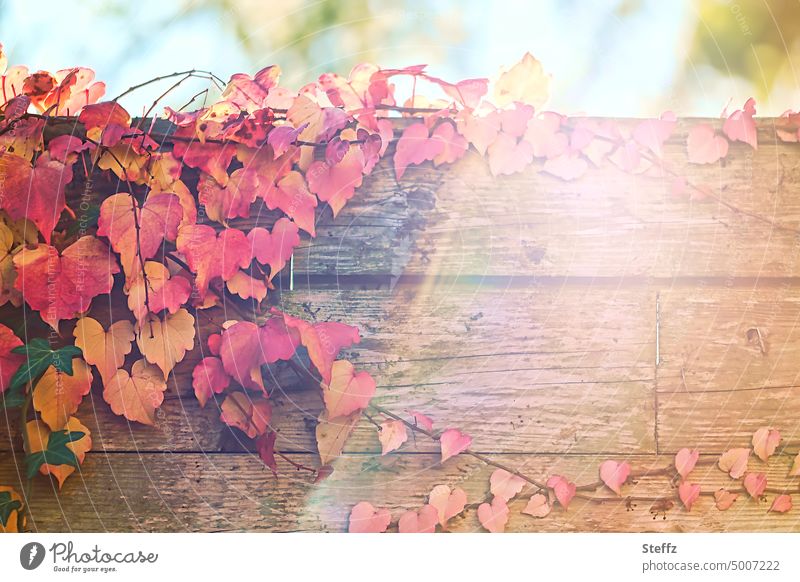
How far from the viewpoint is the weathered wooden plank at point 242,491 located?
41.3 inches

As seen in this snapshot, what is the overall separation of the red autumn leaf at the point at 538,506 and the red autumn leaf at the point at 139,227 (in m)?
0.64

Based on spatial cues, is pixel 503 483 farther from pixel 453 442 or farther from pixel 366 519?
pixel 366 519

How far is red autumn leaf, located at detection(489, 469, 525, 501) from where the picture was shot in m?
1.07

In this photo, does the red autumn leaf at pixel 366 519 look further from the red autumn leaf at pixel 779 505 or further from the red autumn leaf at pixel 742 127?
the red autumn leaf at pixel 742 127

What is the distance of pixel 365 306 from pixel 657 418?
1.52 ft

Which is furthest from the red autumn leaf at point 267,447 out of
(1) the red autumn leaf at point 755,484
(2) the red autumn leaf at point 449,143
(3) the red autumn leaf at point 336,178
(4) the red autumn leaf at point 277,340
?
(1) the red autumn leaf at point 755,484

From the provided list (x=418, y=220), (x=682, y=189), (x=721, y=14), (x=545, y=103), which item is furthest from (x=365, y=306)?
(x=721, y=14)

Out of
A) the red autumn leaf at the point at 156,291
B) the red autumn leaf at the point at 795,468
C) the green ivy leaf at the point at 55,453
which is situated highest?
the red autumn leaf at the point at 156,291

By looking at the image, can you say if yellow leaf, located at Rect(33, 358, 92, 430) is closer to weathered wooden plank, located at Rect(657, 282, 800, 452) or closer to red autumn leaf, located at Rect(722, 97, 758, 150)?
weathered wooden plank, located at Rect(657, 282, 800, 452)

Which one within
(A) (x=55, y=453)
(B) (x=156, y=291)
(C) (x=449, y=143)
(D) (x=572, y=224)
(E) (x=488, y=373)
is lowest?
(A) (x=55, y=453)

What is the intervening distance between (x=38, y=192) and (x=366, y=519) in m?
0.65

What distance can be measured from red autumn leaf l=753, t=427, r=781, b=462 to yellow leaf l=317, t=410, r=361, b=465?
60 centimetres

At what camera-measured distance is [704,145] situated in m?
1.08

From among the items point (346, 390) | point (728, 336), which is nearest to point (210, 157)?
point (346, 390)
